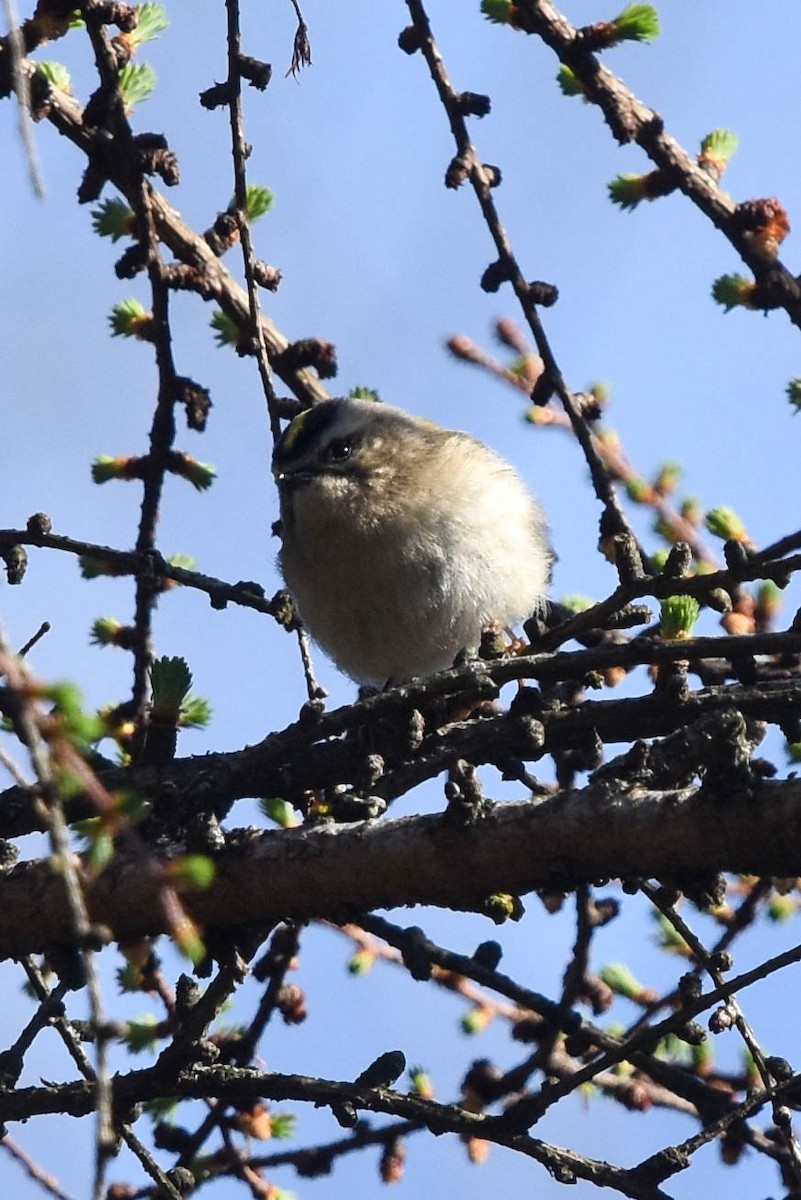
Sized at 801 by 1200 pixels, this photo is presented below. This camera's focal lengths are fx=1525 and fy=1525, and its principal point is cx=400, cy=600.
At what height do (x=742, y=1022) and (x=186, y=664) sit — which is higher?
(x=186, y=664)

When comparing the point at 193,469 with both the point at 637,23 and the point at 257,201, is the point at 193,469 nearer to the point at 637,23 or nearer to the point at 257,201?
the point at 257,201

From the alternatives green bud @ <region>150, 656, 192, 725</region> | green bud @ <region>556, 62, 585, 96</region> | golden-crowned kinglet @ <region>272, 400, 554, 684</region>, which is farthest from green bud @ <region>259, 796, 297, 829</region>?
green bud @ <region>556, 62, 585, 96</region>

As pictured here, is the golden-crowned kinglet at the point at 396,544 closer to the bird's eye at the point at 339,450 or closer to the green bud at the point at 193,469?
the bird's eye at the point at 339,450

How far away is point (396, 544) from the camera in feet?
18.0

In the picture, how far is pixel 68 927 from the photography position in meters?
3.05

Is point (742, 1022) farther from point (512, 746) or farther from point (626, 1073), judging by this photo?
point (626, 1073)

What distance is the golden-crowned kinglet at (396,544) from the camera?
542 centimetres

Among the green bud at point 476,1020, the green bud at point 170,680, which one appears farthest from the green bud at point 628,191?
the green bud at point 476,1020

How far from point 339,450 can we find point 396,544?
78 centimetres

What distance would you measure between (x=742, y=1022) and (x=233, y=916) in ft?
3.33

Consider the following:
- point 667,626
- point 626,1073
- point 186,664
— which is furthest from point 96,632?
point 626,1073

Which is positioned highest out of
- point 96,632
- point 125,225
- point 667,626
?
point 125,225

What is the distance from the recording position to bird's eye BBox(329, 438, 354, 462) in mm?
6082

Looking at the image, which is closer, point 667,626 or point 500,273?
point 667,626
